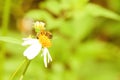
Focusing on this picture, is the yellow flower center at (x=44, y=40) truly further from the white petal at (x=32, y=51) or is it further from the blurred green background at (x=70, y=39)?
the blurred green background at (x=70, y=39)

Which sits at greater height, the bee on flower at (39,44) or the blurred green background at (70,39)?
the bee on flower at (39,44)

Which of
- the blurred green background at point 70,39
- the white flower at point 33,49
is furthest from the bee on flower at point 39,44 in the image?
the blurred green background at point 70,39

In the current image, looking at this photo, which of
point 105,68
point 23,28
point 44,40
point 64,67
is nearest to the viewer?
point 44,40

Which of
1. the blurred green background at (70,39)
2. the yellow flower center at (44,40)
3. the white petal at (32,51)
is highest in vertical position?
the yellow flower center at (44,40)

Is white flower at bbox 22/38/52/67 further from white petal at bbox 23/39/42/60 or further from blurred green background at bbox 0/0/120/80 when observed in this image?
blurred green background at bbox 0/0/120/80

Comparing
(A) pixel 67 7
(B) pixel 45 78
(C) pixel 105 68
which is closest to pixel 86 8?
(A) pixel 67 7

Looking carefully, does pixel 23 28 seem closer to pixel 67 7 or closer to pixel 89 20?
pixel 89 20

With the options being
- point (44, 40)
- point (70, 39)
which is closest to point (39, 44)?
point (44, 40)
